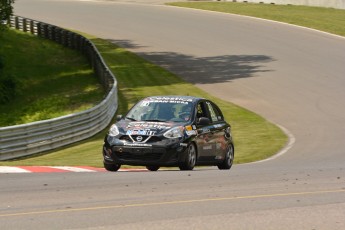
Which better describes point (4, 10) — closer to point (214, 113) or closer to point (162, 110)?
point (214, 113)

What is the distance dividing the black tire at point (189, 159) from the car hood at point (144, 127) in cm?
50

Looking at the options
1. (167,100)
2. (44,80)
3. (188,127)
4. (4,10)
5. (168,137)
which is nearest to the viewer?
(168,137)

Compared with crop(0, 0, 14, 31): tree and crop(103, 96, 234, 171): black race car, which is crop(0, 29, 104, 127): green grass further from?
crop(103, 96, 234, 171): black race car

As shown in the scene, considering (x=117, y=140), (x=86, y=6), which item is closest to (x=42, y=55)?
(x=86, y=6)

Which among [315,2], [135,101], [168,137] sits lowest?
[315,2]

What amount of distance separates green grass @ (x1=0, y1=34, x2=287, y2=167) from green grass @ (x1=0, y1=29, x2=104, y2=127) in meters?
1.54

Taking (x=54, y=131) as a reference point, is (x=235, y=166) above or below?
above

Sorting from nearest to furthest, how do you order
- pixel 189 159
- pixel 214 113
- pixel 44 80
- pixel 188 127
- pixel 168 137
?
pixel 168 137 < pixel 189 159 < pixel 188 127 < pixel 214 113 < pixel 44 80

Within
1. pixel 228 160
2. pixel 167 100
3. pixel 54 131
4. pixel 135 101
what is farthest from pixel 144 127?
pixel 135 101

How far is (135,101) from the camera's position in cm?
3603

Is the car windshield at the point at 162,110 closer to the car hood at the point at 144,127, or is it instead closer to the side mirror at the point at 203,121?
the side mirror at the point at 203,121

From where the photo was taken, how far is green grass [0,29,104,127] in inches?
1458

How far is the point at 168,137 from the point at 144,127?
50 cm

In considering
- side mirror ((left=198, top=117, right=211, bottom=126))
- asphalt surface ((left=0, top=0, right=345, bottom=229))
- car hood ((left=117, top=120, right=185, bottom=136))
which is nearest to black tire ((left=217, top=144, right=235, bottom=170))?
asphalt surface ((left=0, top=0, right=345, bottom=229))
